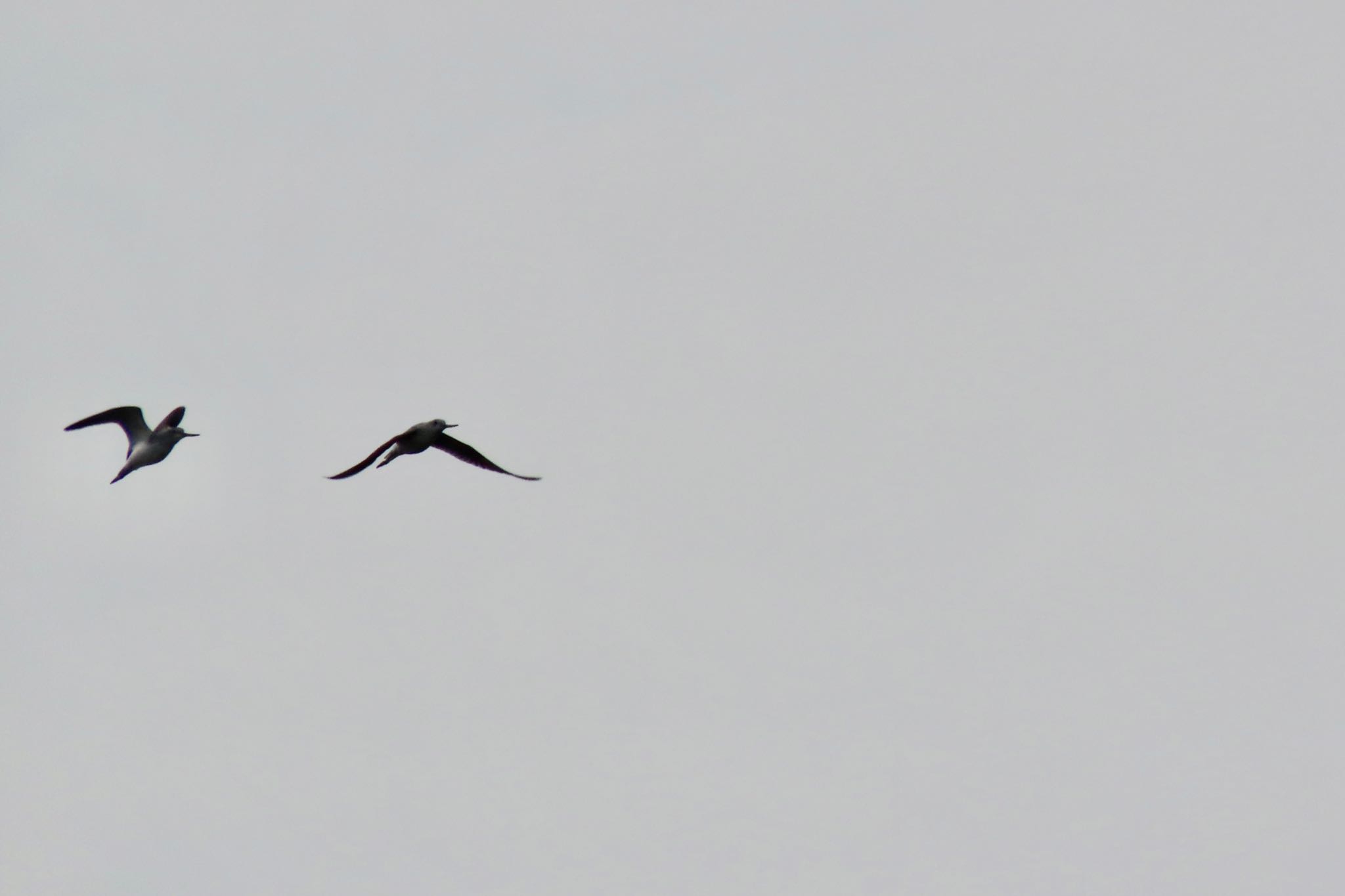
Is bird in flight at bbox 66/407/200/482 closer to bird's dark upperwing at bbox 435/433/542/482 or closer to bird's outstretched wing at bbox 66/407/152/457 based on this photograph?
bird's outstretched wing at bbox 66/407/152/457

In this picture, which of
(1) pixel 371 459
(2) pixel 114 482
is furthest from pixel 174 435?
(1) pixel 371 459

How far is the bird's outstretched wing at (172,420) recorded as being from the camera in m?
51.6

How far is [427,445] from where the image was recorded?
51562 mm

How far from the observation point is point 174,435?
168 feet

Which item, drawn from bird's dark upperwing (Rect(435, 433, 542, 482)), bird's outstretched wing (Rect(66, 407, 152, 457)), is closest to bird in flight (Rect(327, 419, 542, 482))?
bird's dark upperwing (Rect(435, 433, 542, 482))

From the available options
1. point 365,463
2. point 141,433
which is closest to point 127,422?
point 141,433

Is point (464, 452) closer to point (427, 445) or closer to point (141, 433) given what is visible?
point (427, 445)

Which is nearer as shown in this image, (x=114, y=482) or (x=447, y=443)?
(x=114, y=482)

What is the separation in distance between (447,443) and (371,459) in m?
5.81

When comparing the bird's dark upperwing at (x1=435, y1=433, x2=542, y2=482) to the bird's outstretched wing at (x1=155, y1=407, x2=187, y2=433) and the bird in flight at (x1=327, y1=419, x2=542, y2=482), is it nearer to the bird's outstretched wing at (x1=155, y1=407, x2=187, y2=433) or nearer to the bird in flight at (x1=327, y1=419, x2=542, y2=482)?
the bird in flight at (x1=327, y1=419, x2=542, y2=482)

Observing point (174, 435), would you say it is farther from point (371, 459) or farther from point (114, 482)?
point (371, 459)

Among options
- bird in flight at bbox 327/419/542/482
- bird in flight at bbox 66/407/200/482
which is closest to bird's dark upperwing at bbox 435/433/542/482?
bird in flight at bbox 327/419/542/482

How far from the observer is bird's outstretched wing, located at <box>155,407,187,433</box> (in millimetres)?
51594

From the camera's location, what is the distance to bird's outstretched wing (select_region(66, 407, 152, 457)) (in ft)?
170
